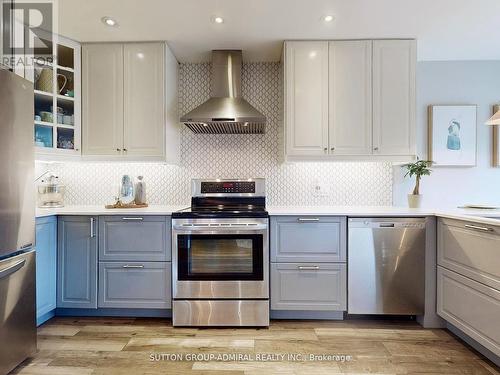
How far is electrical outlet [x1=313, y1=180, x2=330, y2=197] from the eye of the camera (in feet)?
9.47

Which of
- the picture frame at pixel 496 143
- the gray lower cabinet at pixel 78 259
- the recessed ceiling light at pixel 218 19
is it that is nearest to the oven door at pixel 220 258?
the gray lower cabinet at pixel 78 259

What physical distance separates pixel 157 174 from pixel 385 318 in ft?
8.24

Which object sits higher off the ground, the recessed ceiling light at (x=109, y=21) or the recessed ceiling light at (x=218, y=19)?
the recessed ceiling light at (x=109, y=21)

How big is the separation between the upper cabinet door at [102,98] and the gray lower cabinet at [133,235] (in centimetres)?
70

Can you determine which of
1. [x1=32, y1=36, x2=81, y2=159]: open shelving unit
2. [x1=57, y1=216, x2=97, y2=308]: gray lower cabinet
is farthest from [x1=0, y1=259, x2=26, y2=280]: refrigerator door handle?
[x1=32, y1=36, x2=81, y2=159]: open shelving unit

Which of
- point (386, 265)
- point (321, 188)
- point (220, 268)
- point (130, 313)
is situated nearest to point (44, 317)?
point (130, 313)

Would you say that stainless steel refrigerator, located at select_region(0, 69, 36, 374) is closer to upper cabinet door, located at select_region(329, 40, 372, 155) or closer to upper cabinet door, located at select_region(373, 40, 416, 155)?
upper cabinet door, located at select_region(329, 40, 372, 155)

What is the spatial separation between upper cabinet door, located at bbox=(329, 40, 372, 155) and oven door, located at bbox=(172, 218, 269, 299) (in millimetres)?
1157

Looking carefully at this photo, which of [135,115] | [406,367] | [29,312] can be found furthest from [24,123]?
[406,367]

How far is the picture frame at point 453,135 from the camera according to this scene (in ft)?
9.21

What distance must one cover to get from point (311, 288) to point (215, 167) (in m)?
1.49

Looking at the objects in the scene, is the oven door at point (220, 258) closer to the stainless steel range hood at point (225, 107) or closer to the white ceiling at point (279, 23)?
the stainless steel range hood at point (225, 107)

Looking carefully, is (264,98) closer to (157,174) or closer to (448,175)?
(157,174)

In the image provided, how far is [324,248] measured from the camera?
7.49ft
